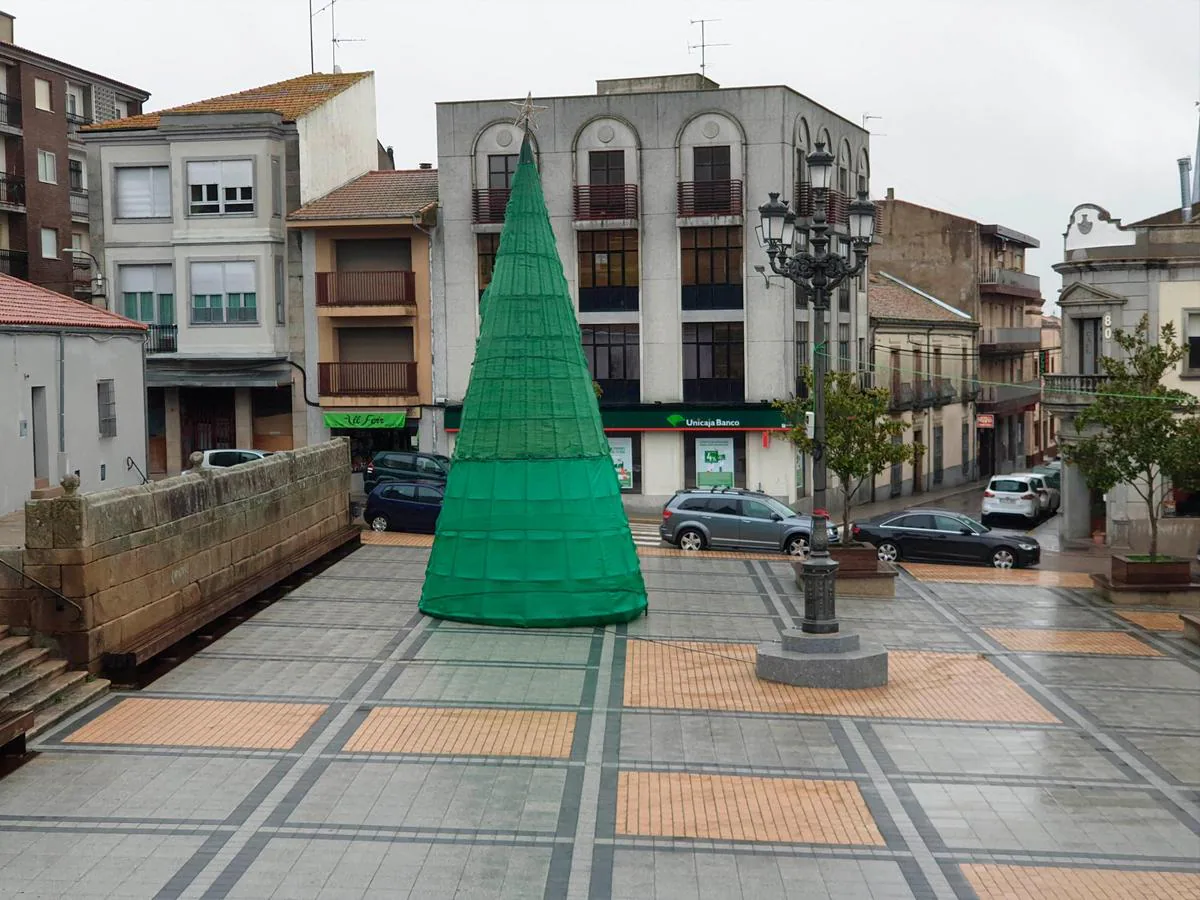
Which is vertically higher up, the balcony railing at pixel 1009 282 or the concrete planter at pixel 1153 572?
the balcony railing at pixel 1009 282

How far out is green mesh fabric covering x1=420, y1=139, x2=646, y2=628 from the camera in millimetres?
20438

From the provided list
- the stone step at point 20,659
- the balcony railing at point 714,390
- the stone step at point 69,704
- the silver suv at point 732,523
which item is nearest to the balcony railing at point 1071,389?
the silver suv at point 732,523

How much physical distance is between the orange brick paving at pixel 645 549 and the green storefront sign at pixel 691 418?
29.1 feet

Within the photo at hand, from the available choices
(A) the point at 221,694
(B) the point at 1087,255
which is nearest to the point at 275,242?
(B) the point at 1087,255

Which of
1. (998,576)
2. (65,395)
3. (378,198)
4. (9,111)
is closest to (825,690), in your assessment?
(998,576)

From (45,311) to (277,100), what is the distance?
21.4 metres

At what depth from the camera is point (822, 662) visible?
17922 millimetres

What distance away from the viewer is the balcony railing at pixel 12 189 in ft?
159

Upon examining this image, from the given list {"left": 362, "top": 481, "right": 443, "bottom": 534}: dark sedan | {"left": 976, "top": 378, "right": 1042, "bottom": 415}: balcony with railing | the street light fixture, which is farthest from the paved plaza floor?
{"left": 976, "top": 378, "right": 1042, "bottom": 415}: balcony with railing

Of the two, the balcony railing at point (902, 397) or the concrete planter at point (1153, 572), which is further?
the balcony railing at point (902, 397)

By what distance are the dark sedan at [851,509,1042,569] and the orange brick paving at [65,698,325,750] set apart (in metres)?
17.9

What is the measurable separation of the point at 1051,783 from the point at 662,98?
28.4 meters

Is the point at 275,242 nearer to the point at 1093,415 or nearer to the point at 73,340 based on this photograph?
the point at 73,340

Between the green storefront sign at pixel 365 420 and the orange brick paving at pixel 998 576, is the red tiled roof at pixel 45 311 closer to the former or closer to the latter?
the green storefront sign at pixel 365 420
